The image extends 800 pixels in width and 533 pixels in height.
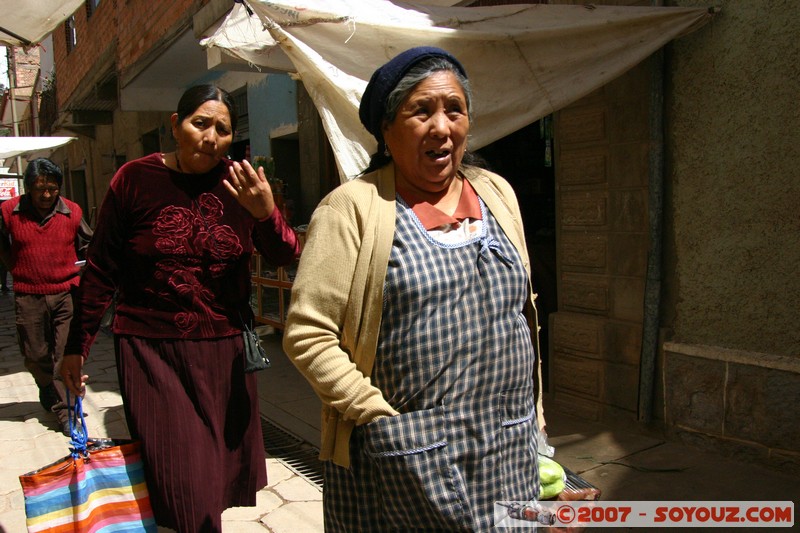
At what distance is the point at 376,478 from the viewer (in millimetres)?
1703

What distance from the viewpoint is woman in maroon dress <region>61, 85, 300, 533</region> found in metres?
2.47

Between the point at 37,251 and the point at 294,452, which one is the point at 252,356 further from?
the point at 37,251

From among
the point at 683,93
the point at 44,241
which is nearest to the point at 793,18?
the point at 683,93

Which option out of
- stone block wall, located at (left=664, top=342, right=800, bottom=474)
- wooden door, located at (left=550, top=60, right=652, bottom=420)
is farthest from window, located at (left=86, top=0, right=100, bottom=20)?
stone block wall, located at (left=664, top=342, right=800, bottom=474)

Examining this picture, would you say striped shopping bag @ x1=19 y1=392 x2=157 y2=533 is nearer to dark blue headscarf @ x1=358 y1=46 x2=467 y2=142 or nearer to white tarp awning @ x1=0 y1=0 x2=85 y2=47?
dark blue headscarf @ x1=358 y1=46 x2=467 y2=142

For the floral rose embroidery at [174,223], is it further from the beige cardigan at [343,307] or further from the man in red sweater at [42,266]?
the man in red sweater at [42,266]

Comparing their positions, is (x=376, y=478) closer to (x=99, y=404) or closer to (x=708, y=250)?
(x=708, y=250)

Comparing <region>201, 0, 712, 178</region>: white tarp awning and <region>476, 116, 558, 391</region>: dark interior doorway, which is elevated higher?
<region>201, 0, 712, 178</region>: white tarp awning

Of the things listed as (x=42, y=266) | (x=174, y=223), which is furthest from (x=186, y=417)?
(x=42, y=266)

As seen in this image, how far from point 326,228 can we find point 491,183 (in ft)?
1.74

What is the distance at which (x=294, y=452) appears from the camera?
4551 millimetres

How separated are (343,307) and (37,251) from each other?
442 cm

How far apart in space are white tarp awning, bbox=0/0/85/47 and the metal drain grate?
270 cm

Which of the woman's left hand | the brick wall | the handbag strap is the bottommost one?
the handbag strap
